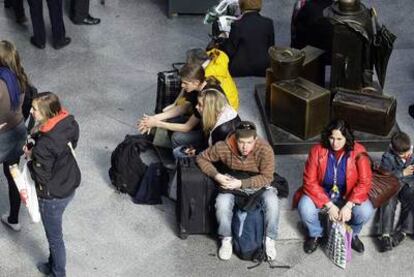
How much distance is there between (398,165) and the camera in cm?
744

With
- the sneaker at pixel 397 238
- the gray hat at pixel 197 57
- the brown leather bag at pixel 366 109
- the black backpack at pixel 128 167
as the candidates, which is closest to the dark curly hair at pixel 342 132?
the sneaker at pixel 397 238

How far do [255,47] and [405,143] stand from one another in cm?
289

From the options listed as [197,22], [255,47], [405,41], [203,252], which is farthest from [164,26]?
[203,252]

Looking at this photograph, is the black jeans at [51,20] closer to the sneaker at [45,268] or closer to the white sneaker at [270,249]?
the sneaker at [45,268]

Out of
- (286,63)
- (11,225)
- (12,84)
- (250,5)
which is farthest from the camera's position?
(250,5)

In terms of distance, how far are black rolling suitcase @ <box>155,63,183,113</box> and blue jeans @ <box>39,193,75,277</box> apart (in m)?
2.25

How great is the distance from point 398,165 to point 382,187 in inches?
11.5

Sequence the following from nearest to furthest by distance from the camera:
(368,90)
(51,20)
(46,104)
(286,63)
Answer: (46,104) → (286,63) → (368,90) → (51,20)

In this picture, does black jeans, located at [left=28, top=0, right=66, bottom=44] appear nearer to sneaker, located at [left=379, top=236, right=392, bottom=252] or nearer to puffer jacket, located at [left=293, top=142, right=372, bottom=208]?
puffer jacket, located at [left=293, top=142, right=372, bottom=208]

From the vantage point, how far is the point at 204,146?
792 centimetres

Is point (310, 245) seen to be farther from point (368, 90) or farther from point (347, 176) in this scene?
point (368, 90)

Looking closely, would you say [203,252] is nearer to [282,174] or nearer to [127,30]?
[282,174]

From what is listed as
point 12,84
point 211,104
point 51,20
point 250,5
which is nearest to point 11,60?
point 12,84

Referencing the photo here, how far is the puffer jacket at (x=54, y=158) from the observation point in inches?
250
